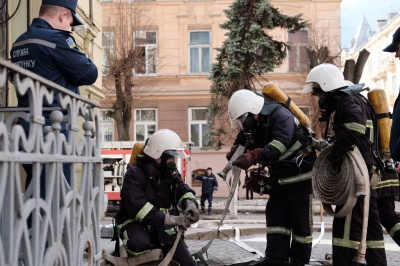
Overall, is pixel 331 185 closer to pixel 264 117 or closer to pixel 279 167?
pixel 279 167

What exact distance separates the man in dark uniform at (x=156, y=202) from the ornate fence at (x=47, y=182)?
1496 mm

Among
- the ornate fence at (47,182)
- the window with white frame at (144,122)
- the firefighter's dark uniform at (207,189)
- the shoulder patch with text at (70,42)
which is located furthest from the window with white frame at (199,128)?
the shoulder patch with text at (70,42)

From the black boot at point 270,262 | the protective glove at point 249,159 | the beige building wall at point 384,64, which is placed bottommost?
the black boot at point 270,262

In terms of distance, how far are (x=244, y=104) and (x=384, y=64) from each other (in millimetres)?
47821

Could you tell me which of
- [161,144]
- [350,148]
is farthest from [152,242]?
[350,148]

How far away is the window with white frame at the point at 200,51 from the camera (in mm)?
29219

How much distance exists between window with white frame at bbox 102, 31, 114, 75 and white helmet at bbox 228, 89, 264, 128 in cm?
1943

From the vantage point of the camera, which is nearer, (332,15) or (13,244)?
(13,244)

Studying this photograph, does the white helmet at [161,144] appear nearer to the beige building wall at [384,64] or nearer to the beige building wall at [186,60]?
the beige building wall at [186,60]

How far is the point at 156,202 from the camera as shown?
606 centimetres

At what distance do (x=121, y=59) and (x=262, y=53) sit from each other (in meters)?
6.86

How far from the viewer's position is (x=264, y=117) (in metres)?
6.59

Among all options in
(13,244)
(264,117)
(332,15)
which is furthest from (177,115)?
(13,244)

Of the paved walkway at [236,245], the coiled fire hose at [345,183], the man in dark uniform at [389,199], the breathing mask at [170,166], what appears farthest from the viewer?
the paved walkway at [236,245]
